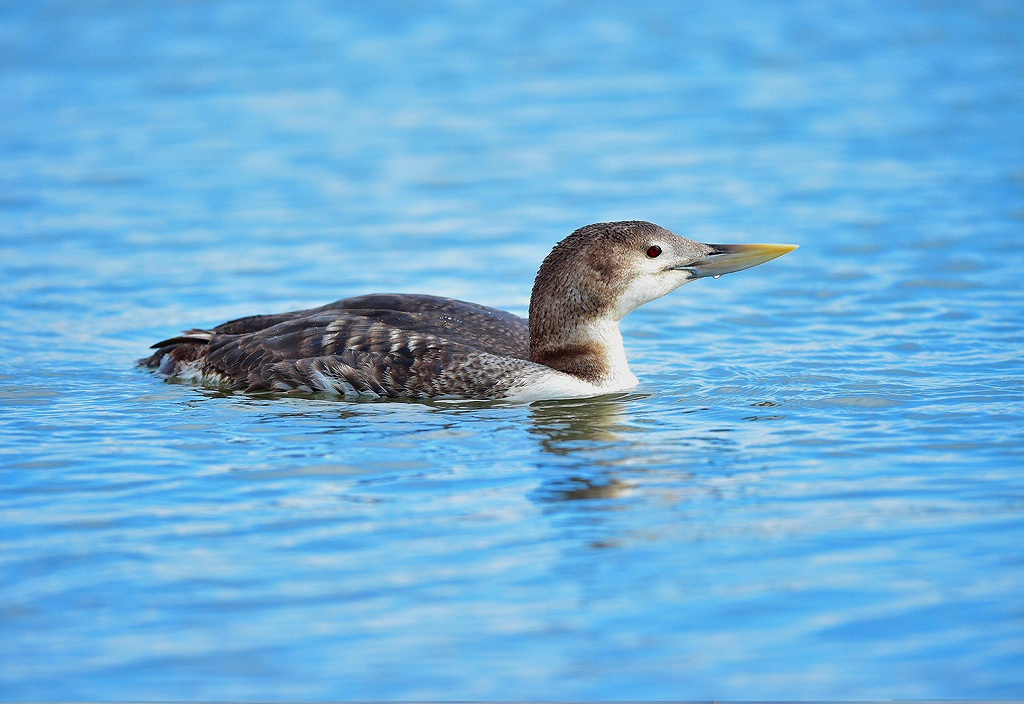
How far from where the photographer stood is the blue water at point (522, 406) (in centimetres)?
441

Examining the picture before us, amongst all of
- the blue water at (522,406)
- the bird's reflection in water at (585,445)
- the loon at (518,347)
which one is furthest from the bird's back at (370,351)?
the bird's reflection in water at (585,445)

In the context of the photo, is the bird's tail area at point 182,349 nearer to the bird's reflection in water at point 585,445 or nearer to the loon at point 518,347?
the loon at point 518,347

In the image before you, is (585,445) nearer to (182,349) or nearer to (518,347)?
(518,347)

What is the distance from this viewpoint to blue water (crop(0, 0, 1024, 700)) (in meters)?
4.41

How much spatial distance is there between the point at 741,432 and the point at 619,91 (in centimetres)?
984

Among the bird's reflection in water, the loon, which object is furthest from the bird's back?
the bird's reflection in water

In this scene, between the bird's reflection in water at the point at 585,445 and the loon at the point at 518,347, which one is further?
the loon at the point at 518,347

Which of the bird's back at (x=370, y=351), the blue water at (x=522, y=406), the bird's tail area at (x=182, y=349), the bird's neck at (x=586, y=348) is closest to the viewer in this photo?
the blue water at (x=522, y=406)

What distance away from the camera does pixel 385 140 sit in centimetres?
1432

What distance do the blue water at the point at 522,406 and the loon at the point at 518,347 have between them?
133mm

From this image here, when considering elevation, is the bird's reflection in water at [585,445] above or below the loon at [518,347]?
below

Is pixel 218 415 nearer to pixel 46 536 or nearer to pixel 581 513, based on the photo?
pixel 46 536

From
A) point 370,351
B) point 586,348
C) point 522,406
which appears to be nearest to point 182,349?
point 370,351

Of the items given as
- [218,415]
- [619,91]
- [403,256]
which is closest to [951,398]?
[218,415]
